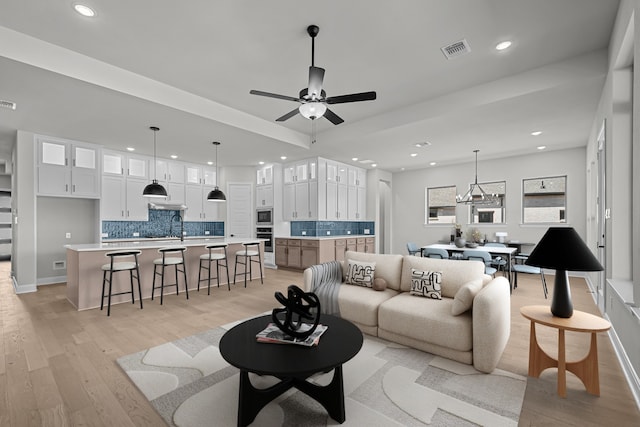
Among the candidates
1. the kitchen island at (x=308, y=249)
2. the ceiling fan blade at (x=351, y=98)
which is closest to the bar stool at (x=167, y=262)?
the kitchen island at (x=308, y=249)

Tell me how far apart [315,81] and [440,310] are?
2422 mm

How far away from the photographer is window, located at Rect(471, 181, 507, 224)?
7.61 meters

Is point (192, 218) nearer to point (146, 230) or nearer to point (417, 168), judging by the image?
point (146, 230)

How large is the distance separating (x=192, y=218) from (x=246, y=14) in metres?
6.29

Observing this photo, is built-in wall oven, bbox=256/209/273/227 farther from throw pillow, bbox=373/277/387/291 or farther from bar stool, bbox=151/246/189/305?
throw pillow, bbox=373/277/387/291

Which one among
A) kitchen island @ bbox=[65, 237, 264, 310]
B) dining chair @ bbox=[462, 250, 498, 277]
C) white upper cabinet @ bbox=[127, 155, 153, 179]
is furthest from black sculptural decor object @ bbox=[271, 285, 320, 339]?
white upper cabinet @ bbox=[127, 155, 153, 179]

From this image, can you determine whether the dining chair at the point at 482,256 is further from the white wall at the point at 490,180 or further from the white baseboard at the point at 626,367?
the white wall at the point at 490,180

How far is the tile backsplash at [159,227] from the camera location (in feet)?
22.4

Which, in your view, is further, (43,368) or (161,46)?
(161,46)

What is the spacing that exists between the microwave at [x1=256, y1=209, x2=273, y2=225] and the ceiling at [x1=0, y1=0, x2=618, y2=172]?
2857 mm

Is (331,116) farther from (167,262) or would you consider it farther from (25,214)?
(25,214)

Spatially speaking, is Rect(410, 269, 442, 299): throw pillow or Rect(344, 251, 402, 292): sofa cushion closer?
Rect(410, 269, 442, 299): throw pillow

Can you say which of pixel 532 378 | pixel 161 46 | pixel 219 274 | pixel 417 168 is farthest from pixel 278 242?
pixel 532 378

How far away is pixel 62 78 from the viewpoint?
3.23 m
